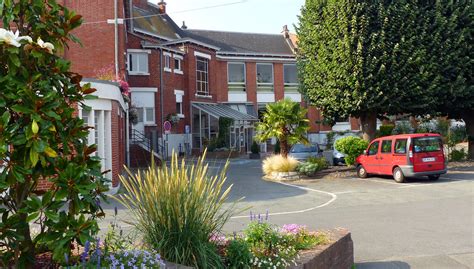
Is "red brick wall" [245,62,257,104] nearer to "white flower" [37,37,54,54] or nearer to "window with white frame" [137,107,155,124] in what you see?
"window with white frame" [137,107,155,124]

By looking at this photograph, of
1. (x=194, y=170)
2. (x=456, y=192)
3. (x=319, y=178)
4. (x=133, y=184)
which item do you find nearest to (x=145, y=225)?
(x=133, y=184)

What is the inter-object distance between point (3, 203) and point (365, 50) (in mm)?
17559

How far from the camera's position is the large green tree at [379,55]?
1847 centimetres

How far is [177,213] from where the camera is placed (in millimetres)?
4078

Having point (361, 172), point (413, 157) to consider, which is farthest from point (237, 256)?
point (361, 172)

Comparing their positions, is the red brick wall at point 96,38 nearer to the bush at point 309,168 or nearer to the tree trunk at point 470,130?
the bush at point 309,168

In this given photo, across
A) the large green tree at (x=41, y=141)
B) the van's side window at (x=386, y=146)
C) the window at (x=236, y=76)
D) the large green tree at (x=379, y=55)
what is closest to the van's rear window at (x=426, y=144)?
the van's side window at (x=386, y=146)

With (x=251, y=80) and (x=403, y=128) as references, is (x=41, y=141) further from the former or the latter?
(x=251, y=80)

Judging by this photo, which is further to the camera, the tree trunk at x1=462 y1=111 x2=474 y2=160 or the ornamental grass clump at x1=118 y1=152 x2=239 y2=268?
the tree trunk at x1=462 y1=111 x2=474 y2=160

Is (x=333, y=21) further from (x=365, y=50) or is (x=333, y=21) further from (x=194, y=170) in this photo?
(x=194, y=170)

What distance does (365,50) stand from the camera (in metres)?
18.7

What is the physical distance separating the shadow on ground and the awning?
29862 millimetres

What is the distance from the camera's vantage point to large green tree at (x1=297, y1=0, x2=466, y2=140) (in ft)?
60.6

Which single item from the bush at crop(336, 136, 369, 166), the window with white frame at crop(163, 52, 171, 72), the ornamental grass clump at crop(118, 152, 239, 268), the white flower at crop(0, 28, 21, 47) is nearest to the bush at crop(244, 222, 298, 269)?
the ornamental grass clump at crop(118, 152, 239, 268)
